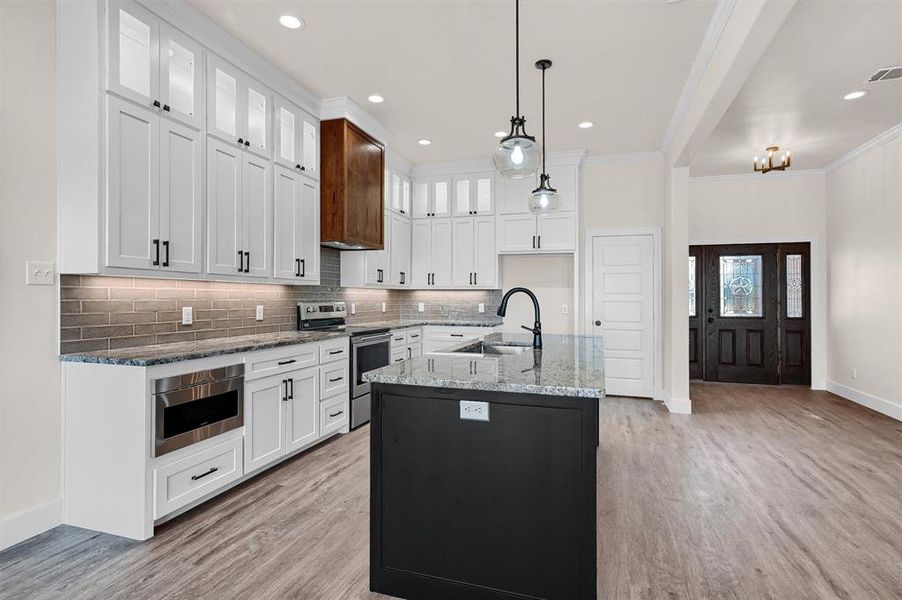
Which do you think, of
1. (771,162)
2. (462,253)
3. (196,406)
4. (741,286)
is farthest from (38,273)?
(741,286)

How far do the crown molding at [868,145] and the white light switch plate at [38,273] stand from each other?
7.01 metres

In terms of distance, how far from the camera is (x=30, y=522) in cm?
238

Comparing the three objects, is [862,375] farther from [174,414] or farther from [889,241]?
[174,414]

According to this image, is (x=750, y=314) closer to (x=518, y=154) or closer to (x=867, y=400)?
(x=867, y=400)

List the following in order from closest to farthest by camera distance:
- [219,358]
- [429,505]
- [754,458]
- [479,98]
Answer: [429,505] < [219,358] < [754,458] < [479,98]

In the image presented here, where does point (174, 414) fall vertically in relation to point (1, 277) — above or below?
below

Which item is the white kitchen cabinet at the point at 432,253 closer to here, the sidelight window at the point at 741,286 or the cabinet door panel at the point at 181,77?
the cabinet door panel at the point at 181,77

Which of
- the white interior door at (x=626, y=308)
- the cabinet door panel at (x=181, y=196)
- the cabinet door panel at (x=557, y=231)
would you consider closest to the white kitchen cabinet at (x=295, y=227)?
the cabinet door panel at (x=181, y=196)

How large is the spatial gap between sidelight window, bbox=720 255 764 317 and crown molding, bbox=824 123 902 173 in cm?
139

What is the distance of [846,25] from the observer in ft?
9.77

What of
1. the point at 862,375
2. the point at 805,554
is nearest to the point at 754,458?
the point at 805,554

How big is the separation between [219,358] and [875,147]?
22.0 ft

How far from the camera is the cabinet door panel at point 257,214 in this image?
3.38m

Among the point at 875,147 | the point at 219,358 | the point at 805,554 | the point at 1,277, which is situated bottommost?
the point at 805,554
